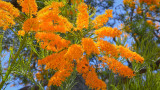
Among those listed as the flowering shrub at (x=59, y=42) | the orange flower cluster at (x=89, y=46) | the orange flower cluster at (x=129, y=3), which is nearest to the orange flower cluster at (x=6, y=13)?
the flowering shrub at (x=59, y=42)

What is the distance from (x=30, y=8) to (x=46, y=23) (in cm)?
16

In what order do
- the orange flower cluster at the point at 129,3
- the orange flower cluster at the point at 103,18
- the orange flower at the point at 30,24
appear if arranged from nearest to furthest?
the orange flower at the point at 30,24 → the orange flower cluster at the point at 103,18 → the orange flower cluster at the point at 129,3

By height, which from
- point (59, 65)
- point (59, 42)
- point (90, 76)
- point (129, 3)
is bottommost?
point (129, 3)

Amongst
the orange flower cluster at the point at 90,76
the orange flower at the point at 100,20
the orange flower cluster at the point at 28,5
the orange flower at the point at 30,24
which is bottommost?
the orange flower cluster at the point at 90,76

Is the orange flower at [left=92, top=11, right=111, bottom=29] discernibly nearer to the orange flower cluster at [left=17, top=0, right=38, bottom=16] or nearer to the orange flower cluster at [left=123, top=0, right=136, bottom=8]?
the orange flower cluster at [left=17, top=0, right=38, bottom=16]

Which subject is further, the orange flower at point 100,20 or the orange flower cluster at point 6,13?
the orange flower at point 100,20

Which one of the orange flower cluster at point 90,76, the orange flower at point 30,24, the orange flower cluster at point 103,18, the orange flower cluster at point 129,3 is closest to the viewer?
the orange flower at point 30,24

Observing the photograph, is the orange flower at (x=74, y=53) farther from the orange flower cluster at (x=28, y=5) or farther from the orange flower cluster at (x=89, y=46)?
the orange flower cluster at (x=28, y=5)

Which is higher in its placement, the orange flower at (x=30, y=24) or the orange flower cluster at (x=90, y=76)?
the orange flower at (x=30, y=24)

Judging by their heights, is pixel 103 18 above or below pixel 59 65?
above

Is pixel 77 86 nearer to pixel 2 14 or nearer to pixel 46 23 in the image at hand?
pixel 46 23

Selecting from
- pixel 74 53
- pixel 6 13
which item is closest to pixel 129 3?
pixel 74 53

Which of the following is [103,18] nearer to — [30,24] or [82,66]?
[82,66]

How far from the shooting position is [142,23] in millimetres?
3359
